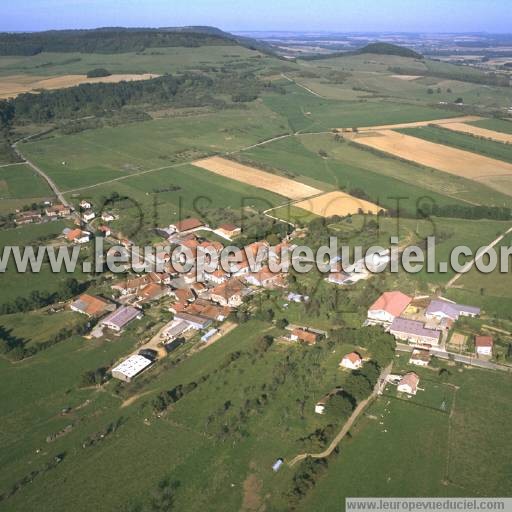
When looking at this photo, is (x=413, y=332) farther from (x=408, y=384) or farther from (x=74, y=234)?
(x=74, y=234)

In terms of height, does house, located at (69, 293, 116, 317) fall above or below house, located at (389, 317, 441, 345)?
above

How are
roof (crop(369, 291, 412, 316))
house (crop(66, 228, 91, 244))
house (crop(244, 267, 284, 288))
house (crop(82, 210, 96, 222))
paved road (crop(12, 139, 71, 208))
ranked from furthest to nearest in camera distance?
paved road (crop(12, 139, 71, 208))
house (crop(82, 210, 96, 222))
house (crop(66, 228, 91, 244))
house (crop(244, 267, 284, 288))
roof (crop(369, 291, 412, 316))

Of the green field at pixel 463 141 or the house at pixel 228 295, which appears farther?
the green field at pixel 463 141

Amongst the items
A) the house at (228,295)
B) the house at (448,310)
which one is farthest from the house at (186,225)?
the house at (448,310)

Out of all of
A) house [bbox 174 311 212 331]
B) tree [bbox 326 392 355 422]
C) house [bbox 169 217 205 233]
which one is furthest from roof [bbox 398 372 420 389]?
house [bbox 169 217 205 233]

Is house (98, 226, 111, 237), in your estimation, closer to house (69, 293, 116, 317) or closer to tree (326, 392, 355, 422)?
house (69, 293, 116, 317)

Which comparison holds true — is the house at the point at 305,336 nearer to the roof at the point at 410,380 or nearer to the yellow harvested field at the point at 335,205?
the roof at the point at 410,380

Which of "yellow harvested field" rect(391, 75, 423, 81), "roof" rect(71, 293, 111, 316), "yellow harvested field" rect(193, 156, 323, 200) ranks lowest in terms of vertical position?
"roof" rect(71, 293, 111, 316)
